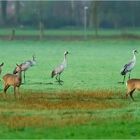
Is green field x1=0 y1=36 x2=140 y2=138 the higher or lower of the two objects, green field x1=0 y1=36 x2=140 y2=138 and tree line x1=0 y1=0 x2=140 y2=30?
the lower

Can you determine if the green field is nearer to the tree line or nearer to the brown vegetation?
the brown vegetation

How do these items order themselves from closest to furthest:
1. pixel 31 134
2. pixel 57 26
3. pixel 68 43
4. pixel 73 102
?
pixel 31 134 < pixel 73 102 < pixel 68 43 < pixel 57 26

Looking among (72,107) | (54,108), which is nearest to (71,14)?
(72,107)

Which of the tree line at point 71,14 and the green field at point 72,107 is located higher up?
the tree line at point 71,14

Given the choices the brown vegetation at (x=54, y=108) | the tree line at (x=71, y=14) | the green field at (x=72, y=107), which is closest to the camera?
the green field at (x=72, y=107)

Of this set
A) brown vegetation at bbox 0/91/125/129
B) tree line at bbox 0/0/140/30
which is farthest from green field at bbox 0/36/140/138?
tree line at bbox 0/0/140/30

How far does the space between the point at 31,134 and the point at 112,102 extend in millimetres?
5531

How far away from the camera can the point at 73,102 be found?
19875 millimetres

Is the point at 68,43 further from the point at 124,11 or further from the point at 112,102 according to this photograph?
the point at 112,102

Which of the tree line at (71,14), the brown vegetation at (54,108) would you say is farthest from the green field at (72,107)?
the tree line at (71,14)

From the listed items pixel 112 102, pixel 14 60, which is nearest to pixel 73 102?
pixel 112 102

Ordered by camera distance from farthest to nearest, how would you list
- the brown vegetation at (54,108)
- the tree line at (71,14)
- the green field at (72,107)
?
the tree line at (71,14), the brown vegetation at (54,108), the green field at (72,107)

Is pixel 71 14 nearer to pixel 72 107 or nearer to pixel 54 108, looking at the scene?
pixel 72 107

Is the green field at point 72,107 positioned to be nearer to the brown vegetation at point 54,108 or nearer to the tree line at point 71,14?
the brown vegetation at point 54,108
